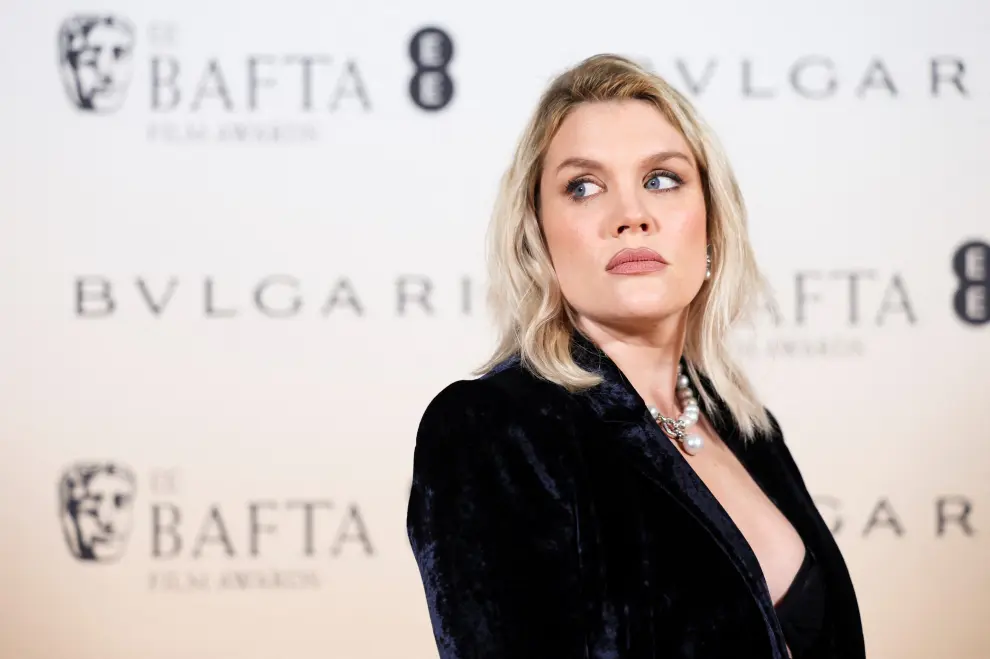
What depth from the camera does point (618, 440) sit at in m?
1.19

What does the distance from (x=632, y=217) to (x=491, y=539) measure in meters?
0.47

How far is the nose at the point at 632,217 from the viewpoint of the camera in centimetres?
131

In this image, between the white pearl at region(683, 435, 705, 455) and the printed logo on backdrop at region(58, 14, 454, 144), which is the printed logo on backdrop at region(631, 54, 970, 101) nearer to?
the printed logo on backdrop at region(58, 14, 454, 144)

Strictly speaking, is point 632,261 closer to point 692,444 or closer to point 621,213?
point 621,213

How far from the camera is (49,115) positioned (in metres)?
2.83

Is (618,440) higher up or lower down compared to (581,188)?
lower down

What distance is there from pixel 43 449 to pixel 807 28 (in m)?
2.32

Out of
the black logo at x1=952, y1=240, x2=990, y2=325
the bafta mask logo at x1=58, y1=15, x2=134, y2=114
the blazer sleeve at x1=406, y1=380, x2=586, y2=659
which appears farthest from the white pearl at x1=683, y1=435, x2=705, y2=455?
the bafta mask logo at x1=58, y1=15, x2=134, y2=114

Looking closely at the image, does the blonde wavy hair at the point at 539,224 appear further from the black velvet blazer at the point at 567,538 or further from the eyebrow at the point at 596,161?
the black velvet blazer at the point at 567,538

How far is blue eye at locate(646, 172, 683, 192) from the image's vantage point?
1382mm

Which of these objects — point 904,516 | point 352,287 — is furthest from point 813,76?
point 352,287

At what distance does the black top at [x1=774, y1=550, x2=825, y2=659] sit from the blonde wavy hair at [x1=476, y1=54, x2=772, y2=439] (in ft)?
1.27

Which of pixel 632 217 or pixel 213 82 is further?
pixel 213 82

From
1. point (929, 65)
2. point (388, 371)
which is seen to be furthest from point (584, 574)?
point (929, 65)
